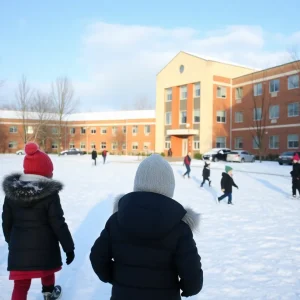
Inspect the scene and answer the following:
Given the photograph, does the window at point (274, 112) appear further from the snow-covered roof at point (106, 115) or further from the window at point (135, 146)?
the window at point (135, 146)

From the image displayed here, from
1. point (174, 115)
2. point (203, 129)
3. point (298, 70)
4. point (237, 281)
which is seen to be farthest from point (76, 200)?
point (174, 115)

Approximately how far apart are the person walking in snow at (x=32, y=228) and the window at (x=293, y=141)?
129 feet

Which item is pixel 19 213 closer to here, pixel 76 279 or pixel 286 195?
pixel 76 279

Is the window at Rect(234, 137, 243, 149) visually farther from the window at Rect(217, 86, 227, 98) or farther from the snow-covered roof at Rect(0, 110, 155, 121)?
the snow-covered roof at Rect(0, 110, 155, 121)

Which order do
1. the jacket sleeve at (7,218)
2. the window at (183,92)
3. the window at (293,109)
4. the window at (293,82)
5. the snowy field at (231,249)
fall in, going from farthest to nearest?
the window at (183,92), the window at (293,109), the window at (293,82), the snowy field at (231,249), the jacket sleeve at (7,218)

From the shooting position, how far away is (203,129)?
4644cm

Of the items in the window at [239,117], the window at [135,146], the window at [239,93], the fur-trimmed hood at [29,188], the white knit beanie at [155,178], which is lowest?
the window at [135,146]

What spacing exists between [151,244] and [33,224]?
1568mm

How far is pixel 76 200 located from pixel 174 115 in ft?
134

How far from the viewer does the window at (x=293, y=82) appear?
38178 millimetres

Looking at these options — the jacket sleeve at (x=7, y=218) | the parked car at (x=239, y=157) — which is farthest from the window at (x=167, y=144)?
the jacket sleeve at (x=7, y=218)

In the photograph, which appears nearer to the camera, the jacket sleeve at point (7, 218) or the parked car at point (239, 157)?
the jacket sleeve at point (7, 218)

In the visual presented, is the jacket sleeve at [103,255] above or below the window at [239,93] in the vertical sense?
below

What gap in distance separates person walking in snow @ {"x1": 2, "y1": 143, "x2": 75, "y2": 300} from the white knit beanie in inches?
52.1
